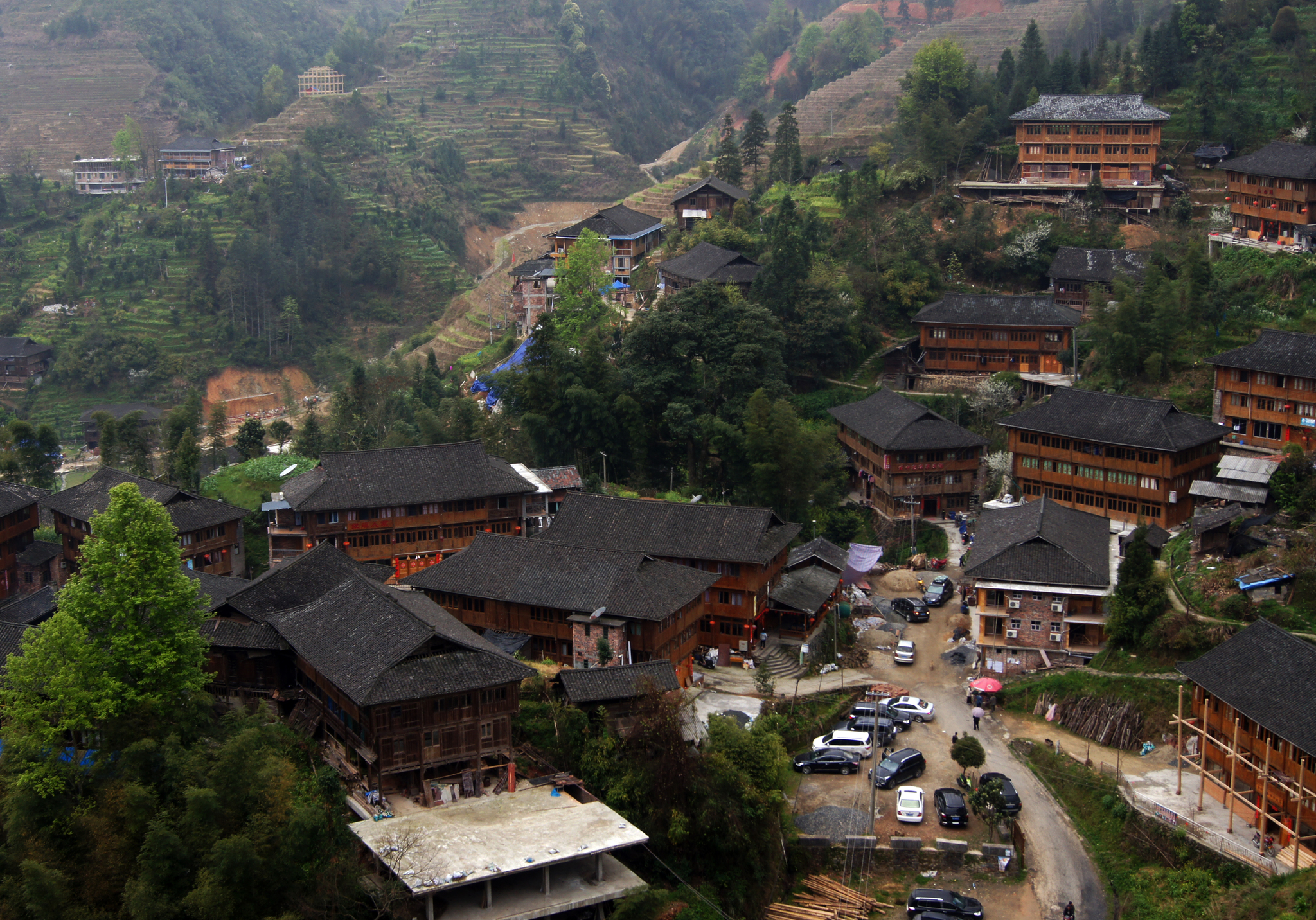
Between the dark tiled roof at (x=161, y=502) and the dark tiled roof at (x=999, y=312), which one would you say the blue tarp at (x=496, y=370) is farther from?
the dark tiled roof at (x=999, y=312)

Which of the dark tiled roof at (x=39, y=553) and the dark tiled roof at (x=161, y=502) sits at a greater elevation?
the dark tiled roof at (x=161, y=502)

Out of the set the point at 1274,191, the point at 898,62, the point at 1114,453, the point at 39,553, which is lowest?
the point at 39,553

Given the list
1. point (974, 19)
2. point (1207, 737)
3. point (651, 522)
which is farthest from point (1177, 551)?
point (974, 19)

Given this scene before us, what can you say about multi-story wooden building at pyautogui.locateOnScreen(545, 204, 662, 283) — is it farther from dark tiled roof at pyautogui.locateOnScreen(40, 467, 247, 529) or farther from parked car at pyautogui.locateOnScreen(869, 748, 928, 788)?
parked car at pyautogui.locateOnScreen(869, 748, 928, 788)

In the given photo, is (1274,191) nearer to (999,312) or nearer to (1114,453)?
(999,312)

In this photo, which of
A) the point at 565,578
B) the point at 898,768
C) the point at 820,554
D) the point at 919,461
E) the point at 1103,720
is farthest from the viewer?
the point at 919,461

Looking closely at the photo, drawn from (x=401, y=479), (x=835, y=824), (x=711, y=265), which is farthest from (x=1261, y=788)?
(x=711, y=265)

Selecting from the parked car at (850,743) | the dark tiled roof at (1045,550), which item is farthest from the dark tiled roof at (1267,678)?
the parked car at (850,743)
